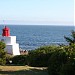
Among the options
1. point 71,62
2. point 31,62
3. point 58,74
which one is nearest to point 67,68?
point 71,62

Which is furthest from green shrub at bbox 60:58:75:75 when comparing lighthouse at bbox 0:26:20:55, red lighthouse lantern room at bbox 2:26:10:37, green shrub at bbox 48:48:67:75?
lighthouse at bbox 0:26:20:55

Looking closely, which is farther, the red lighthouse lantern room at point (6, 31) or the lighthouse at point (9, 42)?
the lighthouse at point (9, 42)

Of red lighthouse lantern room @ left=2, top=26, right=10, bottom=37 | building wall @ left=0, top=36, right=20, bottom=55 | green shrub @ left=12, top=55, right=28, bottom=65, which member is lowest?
green shrub @ left=12, top=55, right=28, bottom=65

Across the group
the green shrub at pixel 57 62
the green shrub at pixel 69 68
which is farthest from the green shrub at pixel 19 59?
the green shrub at pixel 69 68

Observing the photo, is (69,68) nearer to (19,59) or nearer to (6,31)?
(19,59)

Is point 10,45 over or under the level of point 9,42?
under

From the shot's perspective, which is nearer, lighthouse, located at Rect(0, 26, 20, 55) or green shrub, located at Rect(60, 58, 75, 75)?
green shrub, located at Rect(60, 58, 75, 75)

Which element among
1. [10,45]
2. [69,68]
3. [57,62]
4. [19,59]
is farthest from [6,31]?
[69,68]

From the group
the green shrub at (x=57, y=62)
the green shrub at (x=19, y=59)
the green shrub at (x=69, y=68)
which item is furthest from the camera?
the green shrub at (x=19, y=59)

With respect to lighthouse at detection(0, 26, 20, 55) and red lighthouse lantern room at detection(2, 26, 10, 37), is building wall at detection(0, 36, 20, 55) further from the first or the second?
red lighthouse lantern room at detection(2, 26, 10, 37)

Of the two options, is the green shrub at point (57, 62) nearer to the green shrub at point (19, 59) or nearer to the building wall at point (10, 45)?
the green shrub at point (19, 59)

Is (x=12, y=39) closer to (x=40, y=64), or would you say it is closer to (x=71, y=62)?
(x=40, y=64)

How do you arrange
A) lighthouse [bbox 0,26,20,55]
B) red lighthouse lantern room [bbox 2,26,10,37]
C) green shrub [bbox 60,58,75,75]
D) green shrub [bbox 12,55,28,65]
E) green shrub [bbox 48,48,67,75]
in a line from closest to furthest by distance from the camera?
green shrub [bbox 60,58,75,75], green shrub [bbox 48,48,67,75], green shrub [bbox 12,55,28,65], red lighthouse lantern room [bbox 2,26,10,37], lighthouse [bbox 0,26,20,55]

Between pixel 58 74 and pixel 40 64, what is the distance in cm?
1129
